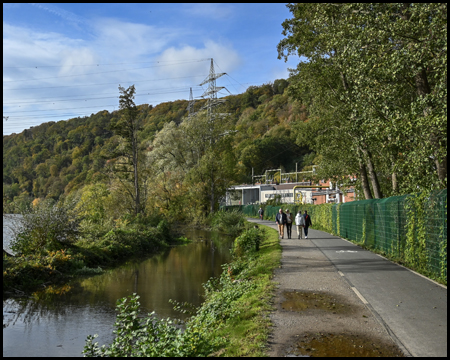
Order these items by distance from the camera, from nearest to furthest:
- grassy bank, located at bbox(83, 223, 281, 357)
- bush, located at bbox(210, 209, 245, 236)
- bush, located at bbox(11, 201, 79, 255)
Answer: grassy bank, located at bbox(83, 223, 281, 357)
bush, located at bbox(11, 201, 79, 255)
bush, located at bbox(210, 209, 245, 236)

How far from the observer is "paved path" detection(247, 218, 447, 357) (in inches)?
242

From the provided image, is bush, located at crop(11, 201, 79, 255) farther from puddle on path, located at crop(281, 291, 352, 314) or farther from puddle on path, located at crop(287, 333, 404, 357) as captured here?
puddle on path, located at crop(287, 333, 404, 357)

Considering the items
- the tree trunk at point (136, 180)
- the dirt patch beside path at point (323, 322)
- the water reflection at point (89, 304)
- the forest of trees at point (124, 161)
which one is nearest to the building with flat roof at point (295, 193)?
the forest of trees at point (124, 161)

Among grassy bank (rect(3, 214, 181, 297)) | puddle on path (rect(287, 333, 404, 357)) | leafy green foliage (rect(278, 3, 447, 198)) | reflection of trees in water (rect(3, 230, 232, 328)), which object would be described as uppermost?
leafy green foliage (rect(278, 3, 447, 198))

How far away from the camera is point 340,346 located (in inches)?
229

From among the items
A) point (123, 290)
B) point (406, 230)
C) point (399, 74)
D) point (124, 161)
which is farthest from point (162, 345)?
point (124, 161)

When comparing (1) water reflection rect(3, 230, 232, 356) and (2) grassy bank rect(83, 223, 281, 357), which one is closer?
(2) grassy bank rect(83, 223, 281, 357)

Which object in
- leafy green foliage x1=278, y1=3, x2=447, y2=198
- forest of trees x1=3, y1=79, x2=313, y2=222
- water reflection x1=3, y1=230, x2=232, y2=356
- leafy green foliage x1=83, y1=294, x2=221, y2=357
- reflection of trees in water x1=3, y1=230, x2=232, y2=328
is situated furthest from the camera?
forest of trees x1=3, y1=79, x2=313, y2=222

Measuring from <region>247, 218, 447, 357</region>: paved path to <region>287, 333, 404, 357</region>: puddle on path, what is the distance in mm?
251

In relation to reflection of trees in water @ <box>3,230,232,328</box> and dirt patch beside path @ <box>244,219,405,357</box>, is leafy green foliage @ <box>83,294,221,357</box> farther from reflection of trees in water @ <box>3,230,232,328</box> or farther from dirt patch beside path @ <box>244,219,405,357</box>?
reflection of trees in water @ <box>3,230,232,328</box>

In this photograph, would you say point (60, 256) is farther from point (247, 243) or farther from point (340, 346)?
point (340, 346)

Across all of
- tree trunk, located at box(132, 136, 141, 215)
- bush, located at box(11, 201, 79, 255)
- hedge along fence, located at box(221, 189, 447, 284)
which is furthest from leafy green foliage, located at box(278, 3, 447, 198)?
tree trunk, located at box(132, 136, 141, 215)

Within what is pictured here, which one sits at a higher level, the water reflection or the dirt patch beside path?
the dirt patch beside path

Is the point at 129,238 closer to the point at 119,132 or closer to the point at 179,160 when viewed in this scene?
the point at 119,132
